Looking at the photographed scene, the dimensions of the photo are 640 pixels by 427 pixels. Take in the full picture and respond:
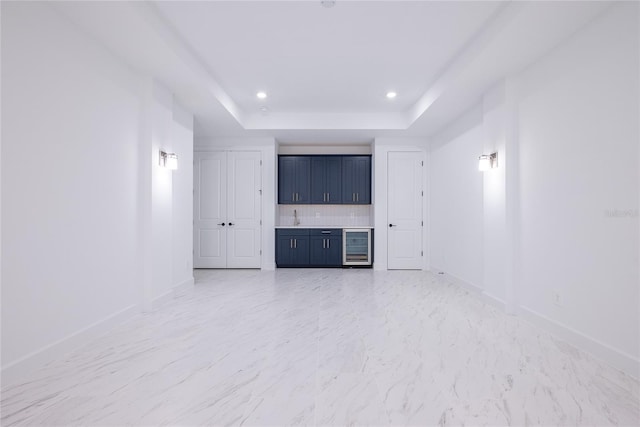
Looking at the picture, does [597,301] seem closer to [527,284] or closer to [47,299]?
[527,284]

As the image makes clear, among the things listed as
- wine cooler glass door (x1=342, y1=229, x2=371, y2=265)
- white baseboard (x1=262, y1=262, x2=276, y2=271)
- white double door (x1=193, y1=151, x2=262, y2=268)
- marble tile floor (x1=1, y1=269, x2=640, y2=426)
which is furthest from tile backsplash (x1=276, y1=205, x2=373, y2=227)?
marble tile floor (x1=1, y1=269, x2=640, y2=426)

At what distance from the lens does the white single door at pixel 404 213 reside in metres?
6.67

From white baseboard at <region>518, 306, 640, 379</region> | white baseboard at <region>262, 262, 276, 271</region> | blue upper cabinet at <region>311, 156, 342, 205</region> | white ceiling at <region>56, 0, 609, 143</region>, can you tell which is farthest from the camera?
blue upper cabinet at <region>311, 156, 342, 205</region>

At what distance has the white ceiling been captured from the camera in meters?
2.82

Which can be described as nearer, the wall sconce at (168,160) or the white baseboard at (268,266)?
the wall sconce at (168,160)

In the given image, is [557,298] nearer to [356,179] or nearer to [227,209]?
[356,179]

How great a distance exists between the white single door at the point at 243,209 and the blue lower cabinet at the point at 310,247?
1.83ft

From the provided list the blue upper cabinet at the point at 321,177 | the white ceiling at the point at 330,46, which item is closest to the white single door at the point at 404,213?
the blue upper cabinet at the point at 321,177

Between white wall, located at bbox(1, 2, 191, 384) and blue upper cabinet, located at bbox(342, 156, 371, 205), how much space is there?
415cm

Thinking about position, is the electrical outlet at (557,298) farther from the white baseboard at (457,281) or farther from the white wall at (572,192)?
the white baseboard at (457,281)

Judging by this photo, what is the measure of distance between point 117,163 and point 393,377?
323 cm

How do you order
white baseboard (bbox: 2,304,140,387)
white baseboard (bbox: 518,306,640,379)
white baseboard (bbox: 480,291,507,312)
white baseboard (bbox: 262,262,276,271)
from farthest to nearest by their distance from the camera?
white baseboard (bbox: 262,262,276,271) < white baseboard (bbox: 480,291,507,312) < white baseboard (bbox: 518,306,640,379) < white baseboard (bbox: 2,304,140,387)

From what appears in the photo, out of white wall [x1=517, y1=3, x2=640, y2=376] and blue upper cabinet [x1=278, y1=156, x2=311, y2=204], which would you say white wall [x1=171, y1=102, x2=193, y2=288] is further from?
white wall [x1=517, y1=3, x2=640, y2=376]

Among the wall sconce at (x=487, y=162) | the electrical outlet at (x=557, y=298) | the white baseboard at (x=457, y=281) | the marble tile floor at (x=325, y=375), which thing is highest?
the wall sconce at (x=487, y=162)
